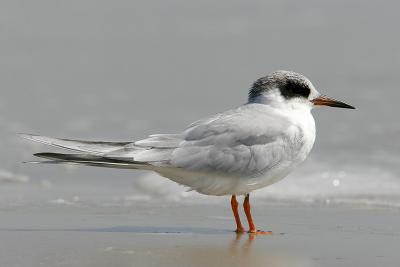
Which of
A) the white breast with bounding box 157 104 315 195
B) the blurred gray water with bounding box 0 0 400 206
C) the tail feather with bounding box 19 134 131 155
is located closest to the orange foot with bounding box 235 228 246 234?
the white breast with bounding box 157 104 315 195

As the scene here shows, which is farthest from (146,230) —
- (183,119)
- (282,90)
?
(183,119)

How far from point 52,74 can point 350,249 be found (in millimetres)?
7139

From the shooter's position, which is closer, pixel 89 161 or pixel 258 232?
pixel 89 161

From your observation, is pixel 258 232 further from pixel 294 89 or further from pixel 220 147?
pixel 294 89

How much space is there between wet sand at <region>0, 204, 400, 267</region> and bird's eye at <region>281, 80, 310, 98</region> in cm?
75

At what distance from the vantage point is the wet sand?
400 centimetres

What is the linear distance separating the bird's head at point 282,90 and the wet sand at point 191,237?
72 cm

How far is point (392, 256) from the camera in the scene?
418 centimetres

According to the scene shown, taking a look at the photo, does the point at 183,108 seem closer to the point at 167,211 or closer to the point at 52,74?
the point at 52,74

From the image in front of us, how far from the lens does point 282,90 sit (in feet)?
17.6

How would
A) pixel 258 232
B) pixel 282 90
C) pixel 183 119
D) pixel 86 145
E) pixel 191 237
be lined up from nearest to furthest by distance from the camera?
pixel 191 237 → pixel 86 145 → pixel 258 232 → pixel 282 90 → pixel 183 119

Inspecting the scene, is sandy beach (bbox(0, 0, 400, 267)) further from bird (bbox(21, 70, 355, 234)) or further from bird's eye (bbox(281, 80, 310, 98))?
bird's eye (bbox(281, 80, 310, 98))

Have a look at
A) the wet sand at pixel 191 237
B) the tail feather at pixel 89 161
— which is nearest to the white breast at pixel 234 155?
the tail feather at pixel 89 161

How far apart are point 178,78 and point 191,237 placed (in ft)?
20.1
